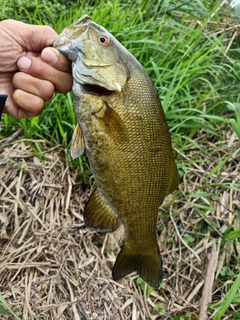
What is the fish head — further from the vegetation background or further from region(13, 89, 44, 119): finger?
the vegetation background

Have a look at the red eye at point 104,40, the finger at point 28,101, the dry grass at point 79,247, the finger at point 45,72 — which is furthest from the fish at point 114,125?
the dry grass at point 79,247

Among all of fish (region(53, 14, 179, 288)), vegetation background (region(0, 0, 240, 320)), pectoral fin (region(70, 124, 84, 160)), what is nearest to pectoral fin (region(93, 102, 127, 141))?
fish (region(53, 14, 179, 288))

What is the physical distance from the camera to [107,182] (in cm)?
169

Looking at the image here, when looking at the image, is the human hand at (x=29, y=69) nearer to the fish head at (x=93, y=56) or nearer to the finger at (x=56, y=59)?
the finger at (x=56, y=59)

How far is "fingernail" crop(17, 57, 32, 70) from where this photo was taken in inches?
72.4

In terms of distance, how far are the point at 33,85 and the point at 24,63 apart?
0.10m

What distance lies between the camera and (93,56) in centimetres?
159

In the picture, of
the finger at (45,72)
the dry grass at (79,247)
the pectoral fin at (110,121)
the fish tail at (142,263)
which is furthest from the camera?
the dry grass at (79,247)

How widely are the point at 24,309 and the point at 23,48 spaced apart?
1323 millimetres

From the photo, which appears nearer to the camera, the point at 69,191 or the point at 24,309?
the point at 24,309

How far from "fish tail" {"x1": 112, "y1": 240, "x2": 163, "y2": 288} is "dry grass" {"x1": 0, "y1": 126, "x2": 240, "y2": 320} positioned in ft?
1.73

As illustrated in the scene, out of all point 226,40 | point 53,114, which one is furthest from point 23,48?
point 226,40

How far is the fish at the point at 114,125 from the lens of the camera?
1.58 m

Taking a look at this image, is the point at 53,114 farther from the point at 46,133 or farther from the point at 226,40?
the point at 226,40
